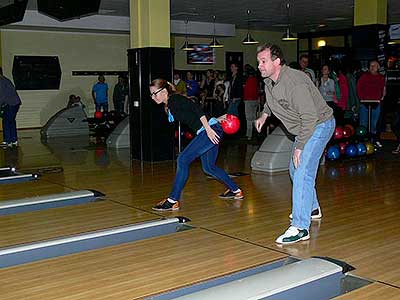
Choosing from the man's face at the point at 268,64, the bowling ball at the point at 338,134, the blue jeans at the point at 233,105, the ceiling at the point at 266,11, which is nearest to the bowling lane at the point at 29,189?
the man's face at the point at 268,64

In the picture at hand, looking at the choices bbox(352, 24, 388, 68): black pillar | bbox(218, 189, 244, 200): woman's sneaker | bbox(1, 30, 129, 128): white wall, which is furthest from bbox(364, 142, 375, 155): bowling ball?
bbox(1, 30, 129, 128): white wall

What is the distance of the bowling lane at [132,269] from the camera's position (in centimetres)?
262

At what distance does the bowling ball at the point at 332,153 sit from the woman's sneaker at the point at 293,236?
3.34m

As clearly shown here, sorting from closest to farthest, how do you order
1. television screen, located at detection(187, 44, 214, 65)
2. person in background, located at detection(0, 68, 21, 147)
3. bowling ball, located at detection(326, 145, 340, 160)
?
bowling ball, located at detection(326, 145, 340, 160) < person in background, located at detection(0, 68, 21, 147) < television screen, located at detection(187, 44, 214, 65)

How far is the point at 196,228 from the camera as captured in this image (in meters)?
3.73

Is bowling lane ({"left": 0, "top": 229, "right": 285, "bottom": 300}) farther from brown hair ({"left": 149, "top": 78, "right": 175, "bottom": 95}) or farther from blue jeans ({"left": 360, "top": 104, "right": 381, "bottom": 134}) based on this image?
blue jeans ({"left": 360, "top": 104, "right": 381, "bottom": 134})

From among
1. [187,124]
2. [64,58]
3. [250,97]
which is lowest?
[187,124]

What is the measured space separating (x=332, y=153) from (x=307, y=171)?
3.48 m

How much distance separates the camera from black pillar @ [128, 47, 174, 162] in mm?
6706

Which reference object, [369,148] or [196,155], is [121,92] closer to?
[369,148]

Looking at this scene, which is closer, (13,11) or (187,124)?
(187,124)

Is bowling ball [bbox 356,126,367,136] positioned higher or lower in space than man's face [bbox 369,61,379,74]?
lower

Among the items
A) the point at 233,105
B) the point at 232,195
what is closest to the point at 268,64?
the point at 232,195

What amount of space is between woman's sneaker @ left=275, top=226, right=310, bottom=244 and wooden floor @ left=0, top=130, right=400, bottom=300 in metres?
0.05
